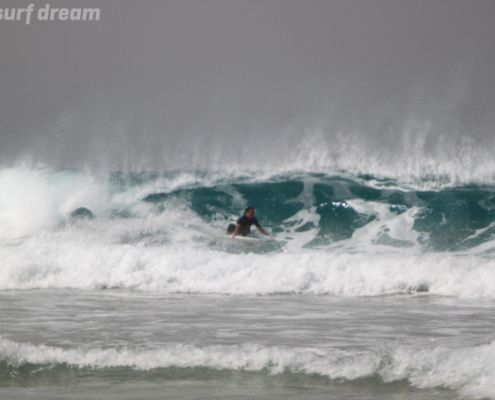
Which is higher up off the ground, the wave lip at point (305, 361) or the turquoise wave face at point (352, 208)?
the turquoise wave face at point (352, 208)

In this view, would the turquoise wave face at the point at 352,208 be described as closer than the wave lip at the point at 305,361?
No

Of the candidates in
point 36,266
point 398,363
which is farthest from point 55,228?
point 398,363

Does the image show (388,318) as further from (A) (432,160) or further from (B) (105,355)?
(A) (432,160)

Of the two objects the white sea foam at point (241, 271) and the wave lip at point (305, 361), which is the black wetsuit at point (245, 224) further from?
the wave lip at point (305, 361)

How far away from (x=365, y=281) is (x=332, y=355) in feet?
13.5

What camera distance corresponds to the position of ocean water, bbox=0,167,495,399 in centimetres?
314

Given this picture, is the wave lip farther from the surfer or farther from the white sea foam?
the surfer

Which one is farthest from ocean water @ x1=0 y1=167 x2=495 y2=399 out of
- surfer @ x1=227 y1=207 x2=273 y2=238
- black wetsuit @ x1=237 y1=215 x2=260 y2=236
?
black wetsuit @ x1=237 y1=215 x2=260 y2=236

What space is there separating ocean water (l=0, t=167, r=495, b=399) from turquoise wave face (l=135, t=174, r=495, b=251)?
0.05 m

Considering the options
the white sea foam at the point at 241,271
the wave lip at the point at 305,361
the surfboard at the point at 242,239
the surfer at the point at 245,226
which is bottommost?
the wave lip at the point at 305,361

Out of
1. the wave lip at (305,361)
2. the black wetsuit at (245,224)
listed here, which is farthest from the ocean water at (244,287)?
the black wetsuit at (245,224)

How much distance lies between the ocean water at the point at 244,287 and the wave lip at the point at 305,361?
10 millimetres

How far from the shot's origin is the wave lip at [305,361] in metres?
3.01

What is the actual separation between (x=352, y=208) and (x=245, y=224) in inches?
106
